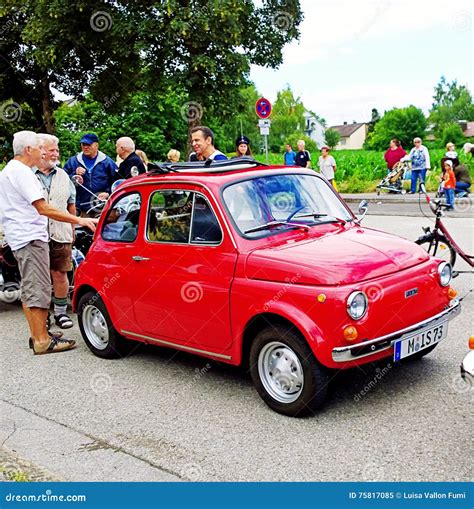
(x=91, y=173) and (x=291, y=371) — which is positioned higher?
(x=91, y=173)

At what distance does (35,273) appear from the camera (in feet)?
22.0

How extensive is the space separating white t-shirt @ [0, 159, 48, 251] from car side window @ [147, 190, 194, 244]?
1304 millimetres

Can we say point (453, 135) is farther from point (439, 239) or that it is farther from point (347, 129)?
point (439, 239)

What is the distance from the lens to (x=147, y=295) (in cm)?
586

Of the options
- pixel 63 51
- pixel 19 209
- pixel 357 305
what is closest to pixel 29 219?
pixel 19 209

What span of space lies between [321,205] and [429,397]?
6.11 feet

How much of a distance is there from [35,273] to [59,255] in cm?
132

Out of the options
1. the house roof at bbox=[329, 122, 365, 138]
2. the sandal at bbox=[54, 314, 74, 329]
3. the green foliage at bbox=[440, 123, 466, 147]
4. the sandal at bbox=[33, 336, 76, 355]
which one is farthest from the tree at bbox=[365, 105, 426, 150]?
the sandal at bbox=[33, 336, 76, 355]

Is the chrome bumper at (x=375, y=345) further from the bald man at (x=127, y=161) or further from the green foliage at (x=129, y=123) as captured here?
the green foliage at (x=129, y=123)

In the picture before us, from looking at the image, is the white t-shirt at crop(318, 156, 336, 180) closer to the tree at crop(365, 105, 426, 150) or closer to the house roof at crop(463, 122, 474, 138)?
the tree at crop(365, 105, 426, 150)

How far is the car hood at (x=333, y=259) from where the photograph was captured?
462 centimetres

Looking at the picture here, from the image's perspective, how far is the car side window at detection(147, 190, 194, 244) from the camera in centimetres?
563

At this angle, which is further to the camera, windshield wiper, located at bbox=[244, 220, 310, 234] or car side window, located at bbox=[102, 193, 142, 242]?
car side window, located at bbox=[102, 193, 142, 242]

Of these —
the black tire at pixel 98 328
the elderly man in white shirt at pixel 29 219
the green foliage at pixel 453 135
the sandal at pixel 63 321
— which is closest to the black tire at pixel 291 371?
the black tire at pixel 98 328
